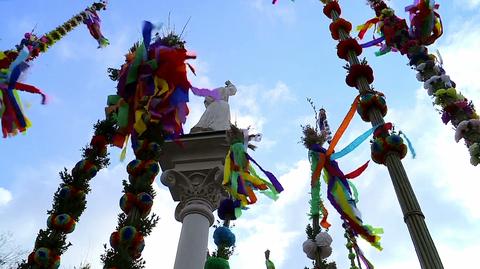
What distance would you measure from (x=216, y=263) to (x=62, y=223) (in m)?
2.49

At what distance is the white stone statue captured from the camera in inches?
428

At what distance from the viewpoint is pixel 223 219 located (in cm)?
838

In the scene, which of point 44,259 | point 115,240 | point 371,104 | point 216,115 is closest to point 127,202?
point 115,240

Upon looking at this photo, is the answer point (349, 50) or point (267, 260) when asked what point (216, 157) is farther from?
point (349, 50)

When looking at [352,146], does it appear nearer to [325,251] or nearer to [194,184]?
[325,251]

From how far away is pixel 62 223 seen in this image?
21.5 ft

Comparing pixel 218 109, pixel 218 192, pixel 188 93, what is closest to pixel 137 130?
pixel 188 93

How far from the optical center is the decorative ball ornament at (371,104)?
18.0 feet

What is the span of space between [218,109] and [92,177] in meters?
4.71

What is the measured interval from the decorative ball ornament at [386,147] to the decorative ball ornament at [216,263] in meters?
3.73

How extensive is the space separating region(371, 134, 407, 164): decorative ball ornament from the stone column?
160 inches

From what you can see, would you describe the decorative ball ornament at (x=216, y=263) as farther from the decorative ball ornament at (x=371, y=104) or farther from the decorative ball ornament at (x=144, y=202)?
the decorative ball ornament at (x=371, y=104)

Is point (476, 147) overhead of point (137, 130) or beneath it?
beneath

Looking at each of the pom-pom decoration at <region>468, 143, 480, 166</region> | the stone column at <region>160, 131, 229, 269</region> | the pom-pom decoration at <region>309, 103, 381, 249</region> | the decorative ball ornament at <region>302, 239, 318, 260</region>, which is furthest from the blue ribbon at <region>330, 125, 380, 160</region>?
the stone column at <region>160, 131, 229, 269</region>
